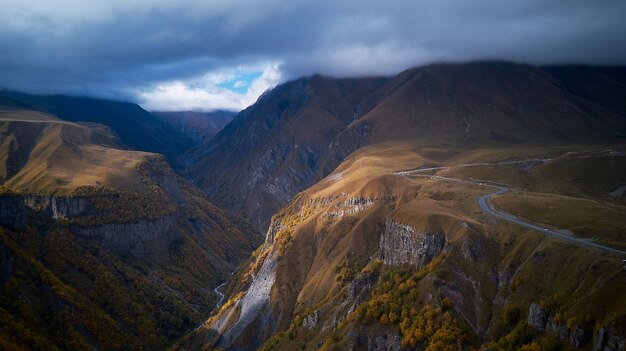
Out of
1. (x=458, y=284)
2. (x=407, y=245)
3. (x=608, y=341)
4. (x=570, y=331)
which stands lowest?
(x=458, y=284)

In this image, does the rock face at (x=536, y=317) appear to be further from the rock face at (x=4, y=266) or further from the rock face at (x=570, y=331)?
the rock face at (x=4, y=266)

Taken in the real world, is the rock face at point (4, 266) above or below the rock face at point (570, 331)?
above

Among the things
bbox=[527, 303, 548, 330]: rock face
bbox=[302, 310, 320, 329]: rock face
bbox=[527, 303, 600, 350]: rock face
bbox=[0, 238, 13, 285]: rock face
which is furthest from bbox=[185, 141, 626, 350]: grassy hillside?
A: bbox=[0, 238, 13, 285]: rock face

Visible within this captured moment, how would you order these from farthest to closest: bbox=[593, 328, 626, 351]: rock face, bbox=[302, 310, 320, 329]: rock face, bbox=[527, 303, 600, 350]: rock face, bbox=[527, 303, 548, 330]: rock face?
bbox=[302, 310, 320, 329]: rock face, bbox=[527, 303, 548, 330]: rock face, bbox=[527, 303, 600, 350]: rock face, bbox=[593, 328, 626, 351]: rock face

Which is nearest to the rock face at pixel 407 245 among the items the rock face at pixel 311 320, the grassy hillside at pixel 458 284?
the grassy hillside at pixel 458 284

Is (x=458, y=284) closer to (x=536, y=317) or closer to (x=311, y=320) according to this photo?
(x=536, y=317)

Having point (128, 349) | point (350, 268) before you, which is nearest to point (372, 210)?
point (350, 268)

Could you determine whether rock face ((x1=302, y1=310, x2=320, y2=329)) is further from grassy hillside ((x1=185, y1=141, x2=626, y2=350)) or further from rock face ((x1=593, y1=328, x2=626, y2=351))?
rock face ((x1=593, y1=328, x2=626, y2=351))

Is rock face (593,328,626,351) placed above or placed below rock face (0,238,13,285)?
below

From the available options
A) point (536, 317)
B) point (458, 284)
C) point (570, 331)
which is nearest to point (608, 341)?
point (570, 331)
